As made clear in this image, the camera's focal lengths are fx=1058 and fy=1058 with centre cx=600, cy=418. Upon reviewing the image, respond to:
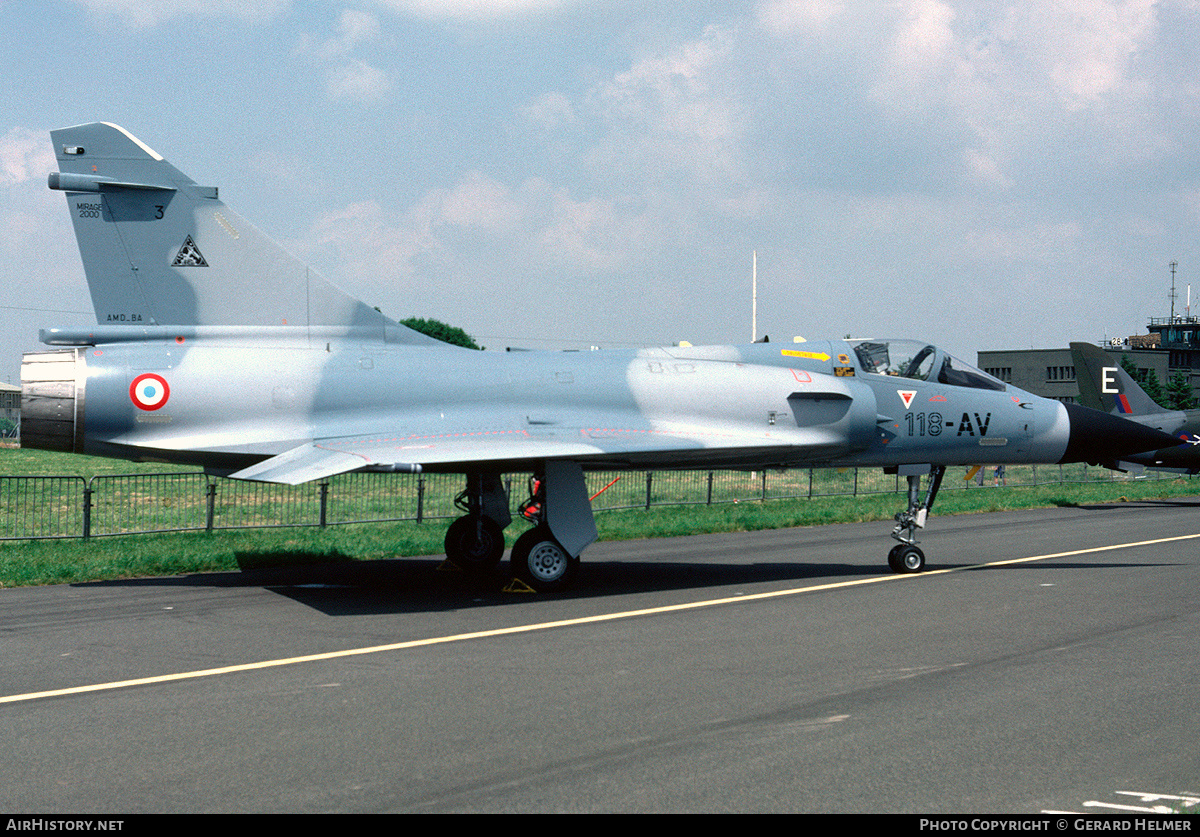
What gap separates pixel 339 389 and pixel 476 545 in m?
3.19

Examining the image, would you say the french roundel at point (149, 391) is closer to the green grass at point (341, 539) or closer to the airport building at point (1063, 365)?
the green grass at point (341, 539)

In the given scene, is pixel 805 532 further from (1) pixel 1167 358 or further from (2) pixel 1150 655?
A: (1) pixel 1167 358

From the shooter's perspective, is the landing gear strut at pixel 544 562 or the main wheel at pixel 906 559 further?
the main wheel at pixel 906 559

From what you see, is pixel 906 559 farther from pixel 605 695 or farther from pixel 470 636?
pixel 605 695

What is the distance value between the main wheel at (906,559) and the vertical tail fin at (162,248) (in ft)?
26.5


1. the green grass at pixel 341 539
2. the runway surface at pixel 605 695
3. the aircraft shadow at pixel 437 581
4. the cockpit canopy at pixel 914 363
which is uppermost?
the cockpit canopy at pixel 914 363

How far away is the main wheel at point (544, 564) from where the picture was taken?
1259cm

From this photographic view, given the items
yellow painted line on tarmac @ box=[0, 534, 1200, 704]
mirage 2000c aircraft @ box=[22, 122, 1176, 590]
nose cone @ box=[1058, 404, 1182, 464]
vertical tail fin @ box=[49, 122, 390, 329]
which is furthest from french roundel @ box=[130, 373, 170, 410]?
nose cone @ box=[1058, 404, 1182, 464]

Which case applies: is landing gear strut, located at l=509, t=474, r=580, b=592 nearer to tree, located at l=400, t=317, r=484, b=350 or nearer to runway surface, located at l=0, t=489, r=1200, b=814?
runway surface, located at l=0, t=489, r=1200, b=814

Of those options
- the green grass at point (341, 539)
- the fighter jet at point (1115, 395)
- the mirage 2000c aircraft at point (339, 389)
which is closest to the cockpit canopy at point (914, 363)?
the mirage 2000c aircraft at point (339, 389)

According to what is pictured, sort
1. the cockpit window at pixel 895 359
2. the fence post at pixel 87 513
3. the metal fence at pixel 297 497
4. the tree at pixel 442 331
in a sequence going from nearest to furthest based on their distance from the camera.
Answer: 1. the cockpit window at pixel 895 359
2. the fence post at pixel 87 513
3. the metal fence at pixel 297 497
4. the tree at pixel 442 331

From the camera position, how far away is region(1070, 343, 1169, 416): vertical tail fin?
3291 cm

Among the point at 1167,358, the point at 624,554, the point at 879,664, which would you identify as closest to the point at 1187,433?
the point at 624,554

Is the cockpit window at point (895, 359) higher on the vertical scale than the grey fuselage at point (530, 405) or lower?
higher
